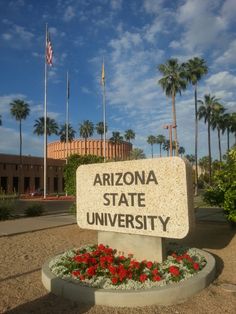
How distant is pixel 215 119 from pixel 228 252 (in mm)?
56419

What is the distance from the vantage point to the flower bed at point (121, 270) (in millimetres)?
5645

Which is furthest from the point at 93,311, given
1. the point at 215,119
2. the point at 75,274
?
the point at 215,119

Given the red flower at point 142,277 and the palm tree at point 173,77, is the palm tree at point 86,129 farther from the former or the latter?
the red flower at point 142,277

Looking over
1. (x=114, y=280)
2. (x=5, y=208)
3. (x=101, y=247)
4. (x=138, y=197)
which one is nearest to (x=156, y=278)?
Result: (x=114, y=280)

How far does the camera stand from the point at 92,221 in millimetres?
7668

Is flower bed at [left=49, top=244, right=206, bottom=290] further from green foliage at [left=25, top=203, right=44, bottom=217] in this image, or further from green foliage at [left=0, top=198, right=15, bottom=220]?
green foliage at [left=25, top=203, right=44, bottom=217]

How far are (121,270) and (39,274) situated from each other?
211 cm

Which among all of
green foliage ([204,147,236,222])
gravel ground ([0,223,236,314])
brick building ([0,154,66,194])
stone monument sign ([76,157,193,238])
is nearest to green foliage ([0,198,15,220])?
gravel ground ([0,223,236,314])

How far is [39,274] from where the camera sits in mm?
7047

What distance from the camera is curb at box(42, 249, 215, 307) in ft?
17.1

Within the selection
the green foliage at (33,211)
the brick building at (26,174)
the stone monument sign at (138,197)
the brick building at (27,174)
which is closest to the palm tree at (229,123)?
the brick building at (27,174)

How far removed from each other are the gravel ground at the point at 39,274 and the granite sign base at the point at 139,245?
1.16m

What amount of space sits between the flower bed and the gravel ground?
42cm

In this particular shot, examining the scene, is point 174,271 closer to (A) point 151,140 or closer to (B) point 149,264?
(B) point 149,264
